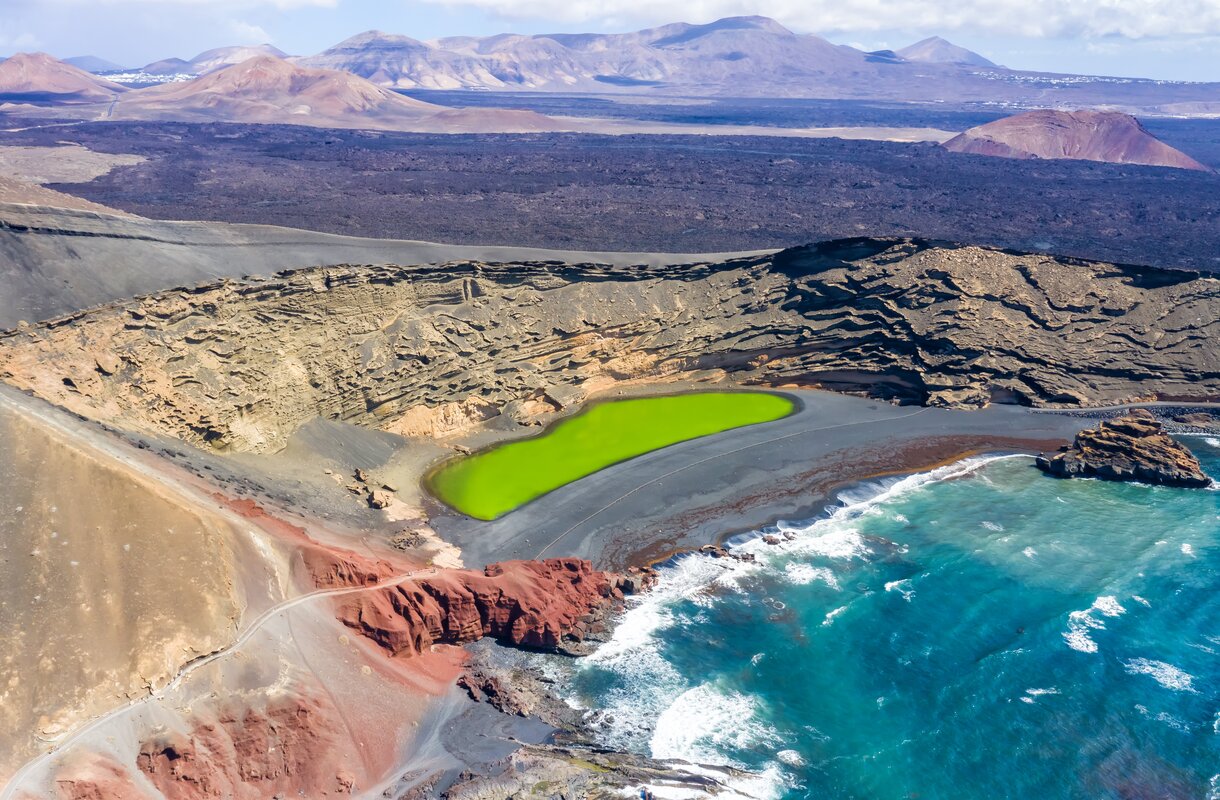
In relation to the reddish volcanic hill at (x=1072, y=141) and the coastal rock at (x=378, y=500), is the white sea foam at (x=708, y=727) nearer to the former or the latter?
the coastal rock at (x=378, y=500)

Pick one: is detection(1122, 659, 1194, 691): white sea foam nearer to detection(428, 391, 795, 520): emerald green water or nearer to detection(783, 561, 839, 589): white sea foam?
detection(783, 561, 839, 589): white sea foam

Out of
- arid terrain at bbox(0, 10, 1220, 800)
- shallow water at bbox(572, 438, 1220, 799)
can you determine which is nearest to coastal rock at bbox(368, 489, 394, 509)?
arid terrain at bbox(0, 10, 1220, 800)

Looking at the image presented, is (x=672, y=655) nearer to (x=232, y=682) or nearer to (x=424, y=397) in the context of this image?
(x=232, y=682)

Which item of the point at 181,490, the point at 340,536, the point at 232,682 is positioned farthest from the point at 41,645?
the point at 340,536

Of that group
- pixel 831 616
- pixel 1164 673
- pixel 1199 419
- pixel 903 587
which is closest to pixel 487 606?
pixel 831 616

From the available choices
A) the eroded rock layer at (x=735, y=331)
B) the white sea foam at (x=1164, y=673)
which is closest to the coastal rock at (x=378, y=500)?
the eroded rock layer at (x=735, y=331)

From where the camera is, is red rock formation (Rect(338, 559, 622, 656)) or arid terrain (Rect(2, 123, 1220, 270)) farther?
arid terrain (Rect(2, 123, 1220, 270))
